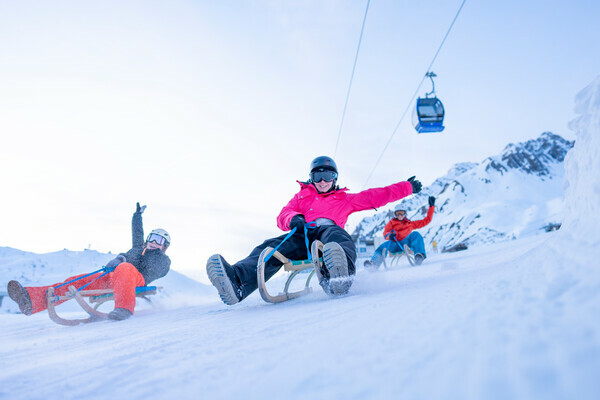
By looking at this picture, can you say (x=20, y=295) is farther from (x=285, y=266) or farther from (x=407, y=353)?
(x=407, y=353)

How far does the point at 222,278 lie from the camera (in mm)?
2363

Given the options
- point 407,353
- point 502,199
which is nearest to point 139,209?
point 407,353

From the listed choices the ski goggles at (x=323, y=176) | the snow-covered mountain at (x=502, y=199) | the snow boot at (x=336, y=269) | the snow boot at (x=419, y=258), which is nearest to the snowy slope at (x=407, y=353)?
the snow boot at (x=336, y=269)

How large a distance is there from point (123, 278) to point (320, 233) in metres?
1.71

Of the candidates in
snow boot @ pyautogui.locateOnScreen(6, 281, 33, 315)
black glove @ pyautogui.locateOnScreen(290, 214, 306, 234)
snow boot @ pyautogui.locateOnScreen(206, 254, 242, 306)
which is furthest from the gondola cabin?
snow boot @ pyautogui.locateOnScreen(6, 281, 33, 315)

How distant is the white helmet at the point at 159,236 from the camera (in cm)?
414

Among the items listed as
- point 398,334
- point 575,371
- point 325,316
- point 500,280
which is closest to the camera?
point 575,371

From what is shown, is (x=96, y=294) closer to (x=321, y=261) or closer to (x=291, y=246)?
(x=291, y=246)

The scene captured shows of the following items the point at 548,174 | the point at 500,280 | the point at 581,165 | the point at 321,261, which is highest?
the point at 548,174

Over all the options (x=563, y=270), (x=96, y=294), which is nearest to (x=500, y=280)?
(x=563, y=270)

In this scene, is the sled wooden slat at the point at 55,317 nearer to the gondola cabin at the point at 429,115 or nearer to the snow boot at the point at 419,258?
the snow boot at the point at 419,258

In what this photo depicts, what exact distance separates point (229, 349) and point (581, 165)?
160cm

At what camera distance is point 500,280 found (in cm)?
121

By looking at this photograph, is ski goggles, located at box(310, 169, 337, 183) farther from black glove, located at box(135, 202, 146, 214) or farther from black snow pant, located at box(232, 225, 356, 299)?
black glove, located at box(135, 202, 146, 214)
